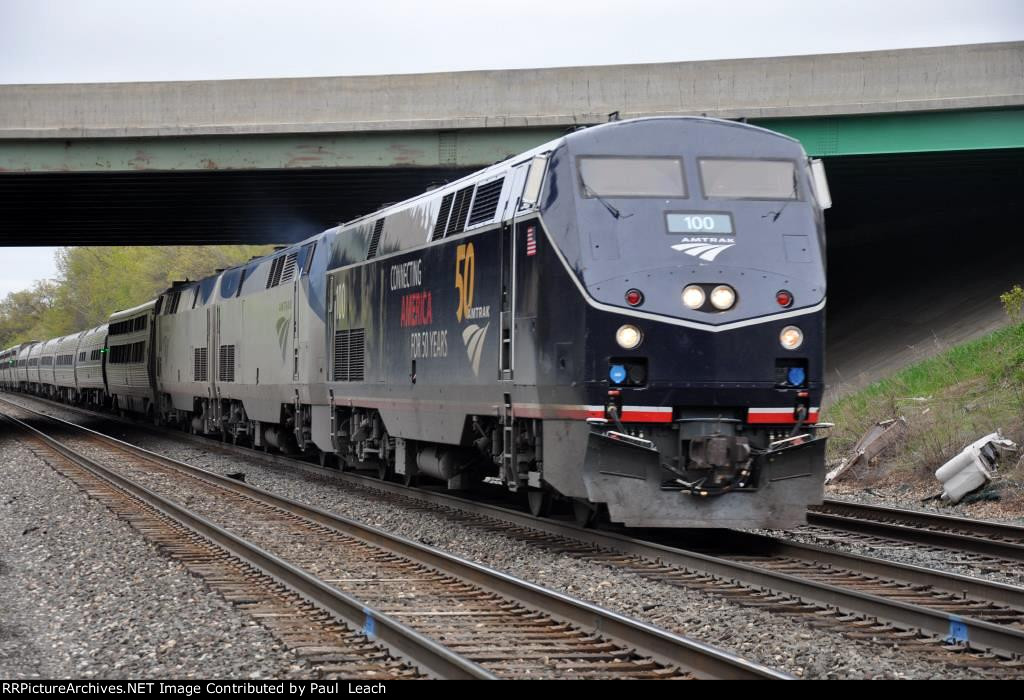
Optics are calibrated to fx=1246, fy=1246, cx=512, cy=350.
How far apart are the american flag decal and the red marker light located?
1.16 metres

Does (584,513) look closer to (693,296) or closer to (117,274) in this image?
(693,296)

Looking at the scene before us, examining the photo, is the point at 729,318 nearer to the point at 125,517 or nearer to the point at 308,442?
the point at 125,517

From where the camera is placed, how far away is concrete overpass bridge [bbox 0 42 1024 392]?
24016mm

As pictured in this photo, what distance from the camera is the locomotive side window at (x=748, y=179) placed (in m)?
10.9

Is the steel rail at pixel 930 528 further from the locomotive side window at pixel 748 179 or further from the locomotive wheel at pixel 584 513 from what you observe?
the locomotive side window at pixel 748 179

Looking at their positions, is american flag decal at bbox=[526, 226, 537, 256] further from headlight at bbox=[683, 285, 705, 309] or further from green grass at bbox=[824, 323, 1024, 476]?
green grass at bbox=[824, 323, 1024, 476]

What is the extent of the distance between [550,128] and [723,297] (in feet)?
50.8

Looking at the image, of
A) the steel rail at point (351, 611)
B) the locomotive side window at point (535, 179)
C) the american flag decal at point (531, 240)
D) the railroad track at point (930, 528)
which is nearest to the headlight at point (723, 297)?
the american flag decal at point (531, 240)

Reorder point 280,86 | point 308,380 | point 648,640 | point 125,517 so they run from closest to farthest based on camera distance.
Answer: point 648,640 < point 125,517 < point 308,380 < point 280,86

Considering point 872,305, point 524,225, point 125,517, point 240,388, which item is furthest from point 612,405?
point 872,305

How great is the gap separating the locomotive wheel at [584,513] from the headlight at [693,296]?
7.63ft

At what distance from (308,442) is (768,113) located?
11034 mm
